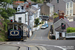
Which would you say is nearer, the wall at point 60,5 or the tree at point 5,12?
the wall at point 60,5

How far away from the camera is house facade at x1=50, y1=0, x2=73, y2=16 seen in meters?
12.4

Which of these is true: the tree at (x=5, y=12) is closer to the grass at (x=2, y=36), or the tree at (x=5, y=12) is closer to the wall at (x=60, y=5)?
the grass at (x=2, y=36)

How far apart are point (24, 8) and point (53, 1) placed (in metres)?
21.1

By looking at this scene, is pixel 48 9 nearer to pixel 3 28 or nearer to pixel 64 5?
pixel 64 5

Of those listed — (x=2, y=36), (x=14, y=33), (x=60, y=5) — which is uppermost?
(x=60, y=5)

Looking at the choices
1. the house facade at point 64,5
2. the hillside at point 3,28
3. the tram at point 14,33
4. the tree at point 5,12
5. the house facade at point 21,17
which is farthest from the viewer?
the house facade at point 21,17

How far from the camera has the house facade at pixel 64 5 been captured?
489 inches

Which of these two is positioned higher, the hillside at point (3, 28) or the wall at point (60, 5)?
the wall at point (60, 5)

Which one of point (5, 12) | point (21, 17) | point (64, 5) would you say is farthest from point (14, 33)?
point (21, 17)

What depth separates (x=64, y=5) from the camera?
12.8m

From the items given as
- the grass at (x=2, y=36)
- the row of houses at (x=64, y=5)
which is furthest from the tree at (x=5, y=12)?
the row of houses at (x=64, y=5)

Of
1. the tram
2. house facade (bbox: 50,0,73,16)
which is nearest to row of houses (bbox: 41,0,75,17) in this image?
house facade (bbox: 50,0,73,16)

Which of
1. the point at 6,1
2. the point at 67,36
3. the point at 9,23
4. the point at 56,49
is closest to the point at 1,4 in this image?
the point at 6,1

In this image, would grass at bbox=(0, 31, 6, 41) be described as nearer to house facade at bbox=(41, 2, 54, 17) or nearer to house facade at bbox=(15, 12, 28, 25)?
→ house facade at bbox=(41, 2, 54, 17)
